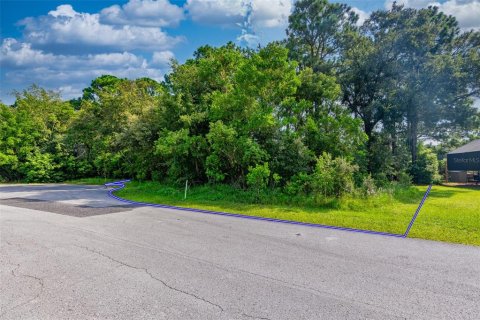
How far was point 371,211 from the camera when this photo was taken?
9.32 metres

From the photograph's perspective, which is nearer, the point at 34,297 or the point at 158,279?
the point at 34,297

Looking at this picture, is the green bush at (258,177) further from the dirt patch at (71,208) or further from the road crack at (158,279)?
the road crack at (158,279)

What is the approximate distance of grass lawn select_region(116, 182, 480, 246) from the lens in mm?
6969

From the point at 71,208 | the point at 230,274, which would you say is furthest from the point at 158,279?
the point at 71,208

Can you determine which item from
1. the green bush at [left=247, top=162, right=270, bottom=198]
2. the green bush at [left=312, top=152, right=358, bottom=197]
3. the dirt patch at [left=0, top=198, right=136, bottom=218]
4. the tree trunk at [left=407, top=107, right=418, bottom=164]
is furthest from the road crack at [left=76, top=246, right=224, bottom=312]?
the tree trunk at [left=407, top=107, right=418, bottom=164]

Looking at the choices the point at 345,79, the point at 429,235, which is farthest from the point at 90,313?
the point at 345,79

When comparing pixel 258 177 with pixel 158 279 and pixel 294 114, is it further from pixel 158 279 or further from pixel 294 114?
pixel 158 279

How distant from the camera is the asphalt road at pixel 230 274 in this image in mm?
3441

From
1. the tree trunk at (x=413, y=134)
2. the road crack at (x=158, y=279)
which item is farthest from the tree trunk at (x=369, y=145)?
the road crack at (x=158, y=279)

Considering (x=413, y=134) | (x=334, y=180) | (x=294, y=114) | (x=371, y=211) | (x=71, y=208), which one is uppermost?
Result: (x=294, y=114)

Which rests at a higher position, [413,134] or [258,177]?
[413,134]

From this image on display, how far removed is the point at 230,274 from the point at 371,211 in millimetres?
6579

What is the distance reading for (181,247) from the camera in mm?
5801

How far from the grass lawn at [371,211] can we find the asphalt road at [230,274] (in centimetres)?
96
